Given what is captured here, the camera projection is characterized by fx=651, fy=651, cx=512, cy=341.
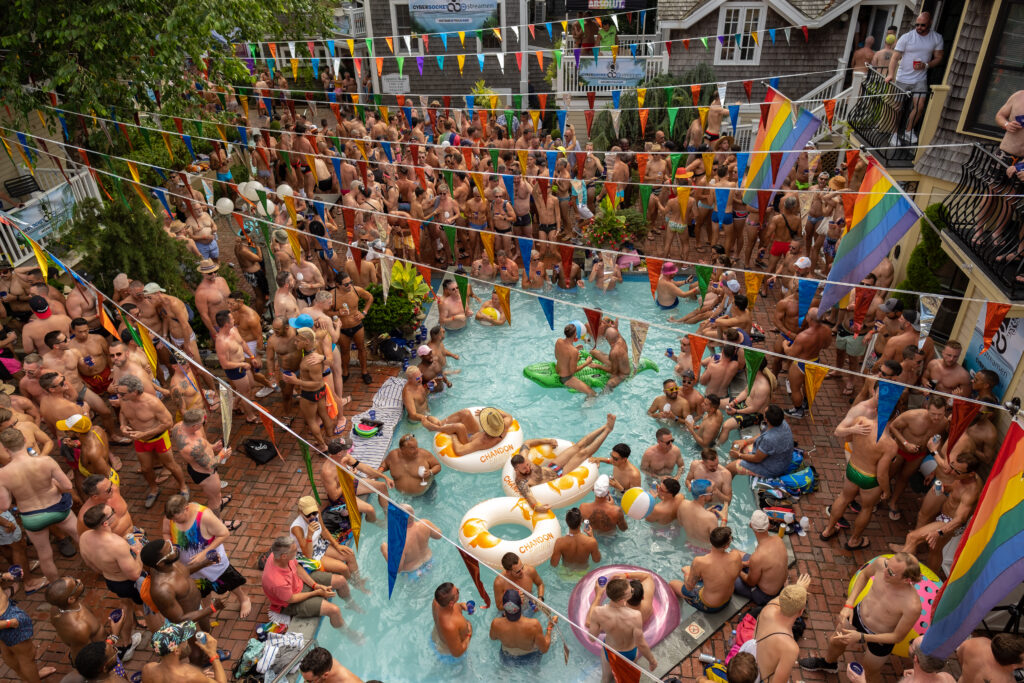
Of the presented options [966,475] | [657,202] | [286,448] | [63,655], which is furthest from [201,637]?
[657,202]

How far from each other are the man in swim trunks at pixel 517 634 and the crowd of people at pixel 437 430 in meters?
0.03

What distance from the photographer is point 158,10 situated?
10422mm

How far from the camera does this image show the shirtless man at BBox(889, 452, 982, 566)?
239 inches

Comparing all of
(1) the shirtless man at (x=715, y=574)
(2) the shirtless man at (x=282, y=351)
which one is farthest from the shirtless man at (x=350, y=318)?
(1) the shirtless man at (x=715, y=574)

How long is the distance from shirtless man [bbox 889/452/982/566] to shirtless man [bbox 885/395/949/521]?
50cm

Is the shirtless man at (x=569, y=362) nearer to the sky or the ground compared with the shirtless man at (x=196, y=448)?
nearer to the ground

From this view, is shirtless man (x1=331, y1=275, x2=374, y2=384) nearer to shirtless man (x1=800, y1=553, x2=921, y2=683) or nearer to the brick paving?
the brick paving

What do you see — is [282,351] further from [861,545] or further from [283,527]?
[861,545]

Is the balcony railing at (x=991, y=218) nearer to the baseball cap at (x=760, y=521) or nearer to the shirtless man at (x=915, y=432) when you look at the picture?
the shirtless man at (x=915, y=432)

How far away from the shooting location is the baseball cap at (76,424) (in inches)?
277

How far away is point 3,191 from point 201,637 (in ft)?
41.5

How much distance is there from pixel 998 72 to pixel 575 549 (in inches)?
343

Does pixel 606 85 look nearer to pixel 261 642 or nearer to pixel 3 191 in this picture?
pixel 3 191

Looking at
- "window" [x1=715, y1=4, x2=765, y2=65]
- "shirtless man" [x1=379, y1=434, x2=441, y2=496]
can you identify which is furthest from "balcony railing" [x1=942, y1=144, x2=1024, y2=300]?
"window" [x1=715, y1=4, x2=765, y2=65]
